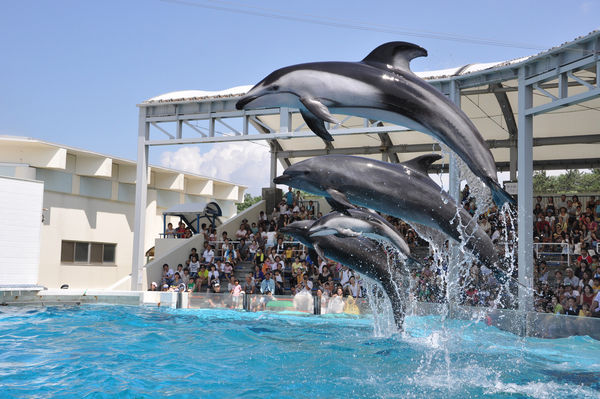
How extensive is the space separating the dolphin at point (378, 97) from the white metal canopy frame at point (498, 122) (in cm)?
448

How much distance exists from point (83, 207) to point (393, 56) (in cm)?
1984

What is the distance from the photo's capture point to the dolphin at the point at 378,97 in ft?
13.8

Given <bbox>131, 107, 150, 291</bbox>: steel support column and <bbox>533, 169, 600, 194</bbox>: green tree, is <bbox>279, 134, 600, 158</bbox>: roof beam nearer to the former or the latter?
<bbox>131, 107, 150, 291</bbox>: steel support column

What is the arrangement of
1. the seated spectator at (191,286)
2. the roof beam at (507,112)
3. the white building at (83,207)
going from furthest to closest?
the white building at (83,207) → the roof beam at (507,112) → the seated spectator at (191,286)

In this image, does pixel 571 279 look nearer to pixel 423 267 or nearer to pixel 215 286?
pixel 423 267

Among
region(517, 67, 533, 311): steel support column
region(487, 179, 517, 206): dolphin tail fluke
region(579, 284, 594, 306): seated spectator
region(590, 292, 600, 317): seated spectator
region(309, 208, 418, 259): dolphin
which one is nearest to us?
region(487, 179, 517, 206): dolphin tail fluke

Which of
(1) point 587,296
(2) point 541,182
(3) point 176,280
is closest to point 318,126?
(1) point 587,296

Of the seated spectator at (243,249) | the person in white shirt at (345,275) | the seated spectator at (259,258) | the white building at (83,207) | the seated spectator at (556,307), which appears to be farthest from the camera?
the white building at (83,207)

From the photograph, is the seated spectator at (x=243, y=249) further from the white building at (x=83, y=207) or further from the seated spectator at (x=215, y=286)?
the white building at (x=83, y=207)

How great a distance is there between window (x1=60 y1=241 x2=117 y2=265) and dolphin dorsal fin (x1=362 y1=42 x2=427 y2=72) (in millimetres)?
19248

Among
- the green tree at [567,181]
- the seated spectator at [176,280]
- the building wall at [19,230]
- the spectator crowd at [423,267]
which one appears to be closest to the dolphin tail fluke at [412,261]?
the spectator crowd at [423,267]

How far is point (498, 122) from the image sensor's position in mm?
18438

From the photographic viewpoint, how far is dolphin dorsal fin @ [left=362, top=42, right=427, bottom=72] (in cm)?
436

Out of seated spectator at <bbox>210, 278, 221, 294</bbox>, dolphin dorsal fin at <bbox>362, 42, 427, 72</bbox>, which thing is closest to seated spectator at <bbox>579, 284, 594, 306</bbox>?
dolphin dorsal fin at <bbox>362, 42, 427, 72</bbox>
